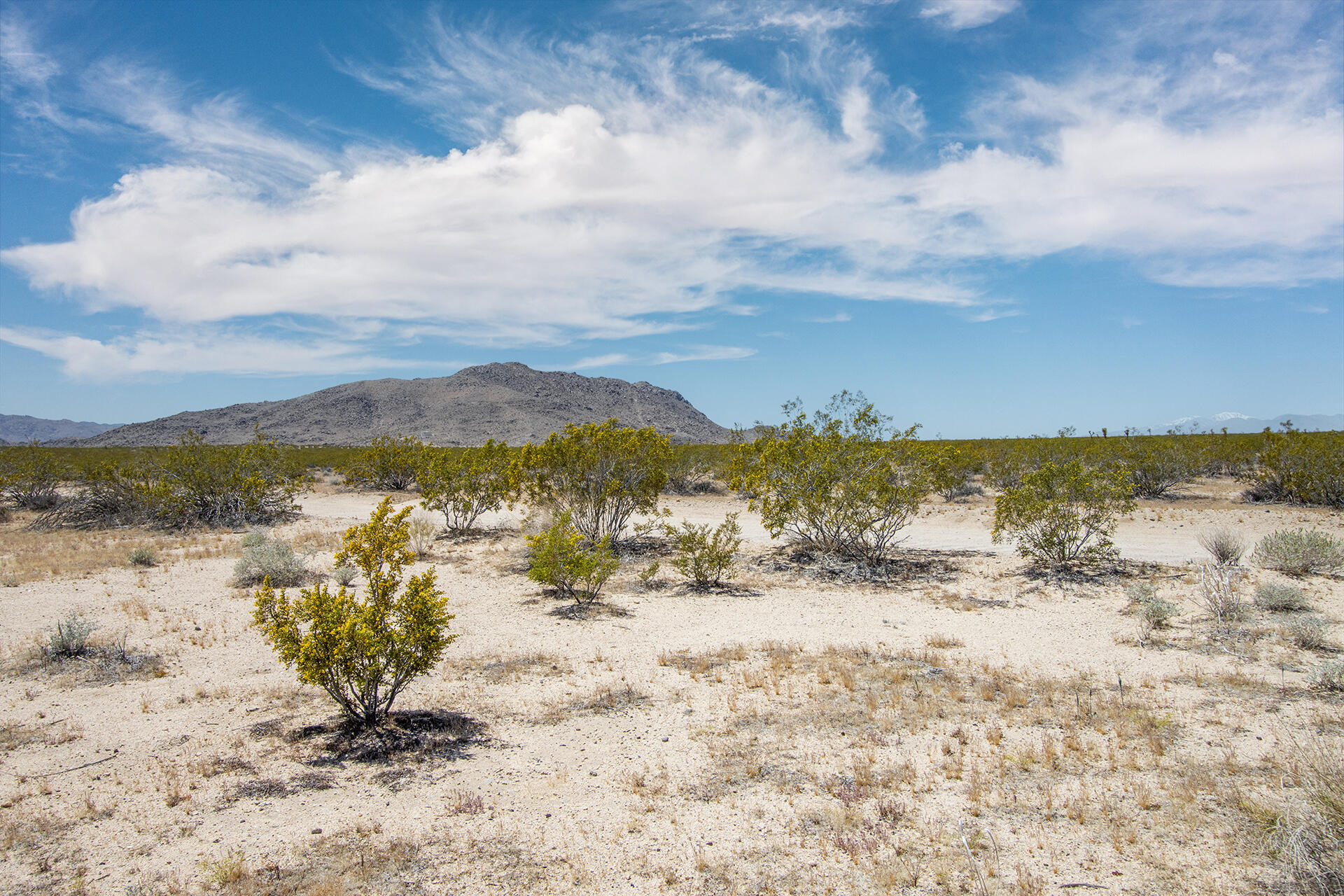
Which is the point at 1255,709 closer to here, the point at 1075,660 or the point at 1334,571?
the point at 1075,660

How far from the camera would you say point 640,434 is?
50.9 ft

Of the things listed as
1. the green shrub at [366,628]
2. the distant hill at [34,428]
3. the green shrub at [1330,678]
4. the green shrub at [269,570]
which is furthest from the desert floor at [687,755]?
the distant hill at [34,428]

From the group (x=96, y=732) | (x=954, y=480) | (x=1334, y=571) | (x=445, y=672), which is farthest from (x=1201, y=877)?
(x=954, y=480)

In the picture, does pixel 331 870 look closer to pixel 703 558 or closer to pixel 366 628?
pixel 366 628

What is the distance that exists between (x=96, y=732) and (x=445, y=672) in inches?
125

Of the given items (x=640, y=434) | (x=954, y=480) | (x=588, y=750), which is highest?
(x=640, y=434)

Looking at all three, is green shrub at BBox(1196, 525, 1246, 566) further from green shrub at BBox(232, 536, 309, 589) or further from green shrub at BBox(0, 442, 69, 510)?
green shrub at BBox(0, 442, 69, 510)

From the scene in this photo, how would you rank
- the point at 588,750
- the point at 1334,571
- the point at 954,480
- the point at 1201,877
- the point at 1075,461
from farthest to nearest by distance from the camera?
the point at 954,480, the point at 1075,461, the point at 1334,571, the point at 588,750, the point at 1201,877

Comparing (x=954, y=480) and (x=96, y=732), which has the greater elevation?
(x=954, y=480)

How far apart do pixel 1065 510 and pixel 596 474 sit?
30.9 ft

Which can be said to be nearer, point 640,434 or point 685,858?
point 685,858

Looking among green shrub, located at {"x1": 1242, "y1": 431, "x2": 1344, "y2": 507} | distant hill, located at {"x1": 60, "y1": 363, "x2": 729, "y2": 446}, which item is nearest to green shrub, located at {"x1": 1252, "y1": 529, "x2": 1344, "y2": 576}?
green shrub, located at {"x1": 1242, "y1": 431, "x2": 1344, "y2": 507}

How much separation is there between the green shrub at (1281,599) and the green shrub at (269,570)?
1556cm

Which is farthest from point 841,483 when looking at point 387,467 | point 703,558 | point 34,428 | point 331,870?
point 34,428
